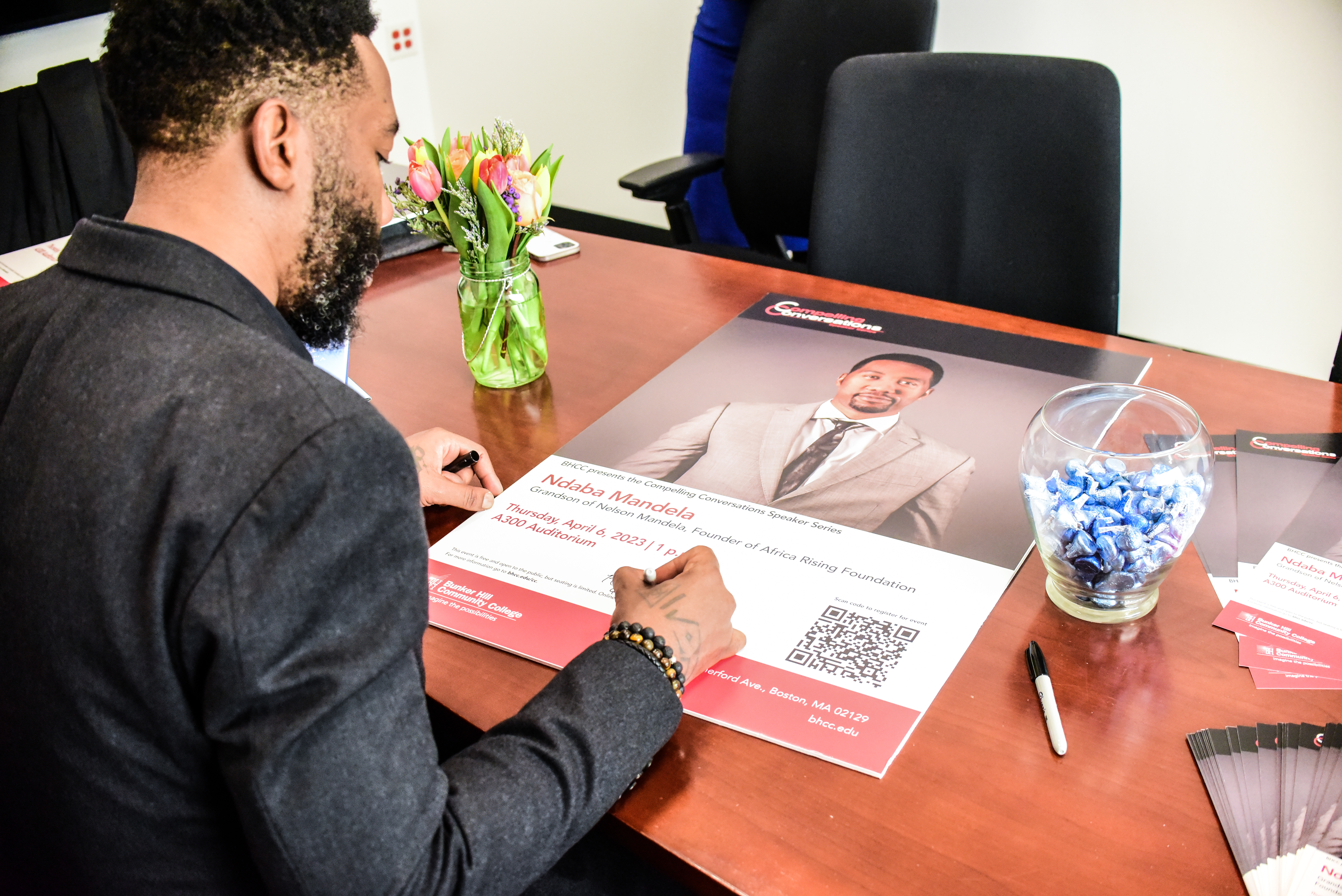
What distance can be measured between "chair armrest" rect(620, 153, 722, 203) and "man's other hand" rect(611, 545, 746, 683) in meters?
1.38

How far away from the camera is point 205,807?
2.18ft

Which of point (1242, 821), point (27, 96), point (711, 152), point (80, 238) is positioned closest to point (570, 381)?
point (80, 238)

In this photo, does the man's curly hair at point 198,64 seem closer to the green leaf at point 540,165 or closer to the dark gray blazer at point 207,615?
the dark gray blazer at point 207,615

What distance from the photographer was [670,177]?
2.21m

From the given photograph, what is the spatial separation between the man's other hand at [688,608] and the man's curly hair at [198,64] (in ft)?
1.59

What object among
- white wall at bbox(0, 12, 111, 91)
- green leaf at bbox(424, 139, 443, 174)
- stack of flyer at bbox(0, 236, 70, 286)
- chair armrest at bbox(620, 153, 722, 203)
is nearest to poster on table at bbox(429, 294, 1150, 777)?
green leaf at bbox(424, 139, 443, 174)

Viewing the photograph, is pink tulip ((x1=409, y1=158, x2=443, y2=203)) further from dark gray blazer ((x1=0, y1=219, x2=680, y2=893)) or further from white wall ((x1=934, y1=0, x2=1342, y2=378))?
white wall ((x1=934, y1=0, x2=1342, y2=378))

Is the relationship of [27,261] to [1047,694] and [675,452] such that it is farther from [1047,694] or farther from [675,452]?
[1047,694]

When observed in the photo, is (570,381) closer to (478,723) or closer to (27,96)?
(478,723)

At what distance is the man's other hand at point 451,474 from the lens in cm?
108

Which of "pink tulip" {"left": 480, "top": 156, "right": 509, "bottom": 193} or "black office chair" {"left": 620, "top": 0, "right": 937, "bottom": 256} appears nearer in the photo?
"pink tulip" {"left": 480, "top": 156, "right": 509, "bottom": 193}

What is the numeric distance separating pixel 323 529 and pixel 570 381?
774mm

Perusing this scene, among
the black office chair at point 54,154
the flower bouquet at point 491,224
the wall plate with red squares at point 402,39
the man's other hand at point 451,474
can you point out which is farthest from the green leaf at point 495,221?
the wall plate with red squares at point 402,39

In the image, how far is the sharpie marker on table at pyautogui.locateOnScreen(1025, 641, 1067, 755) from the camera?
0.77 m
